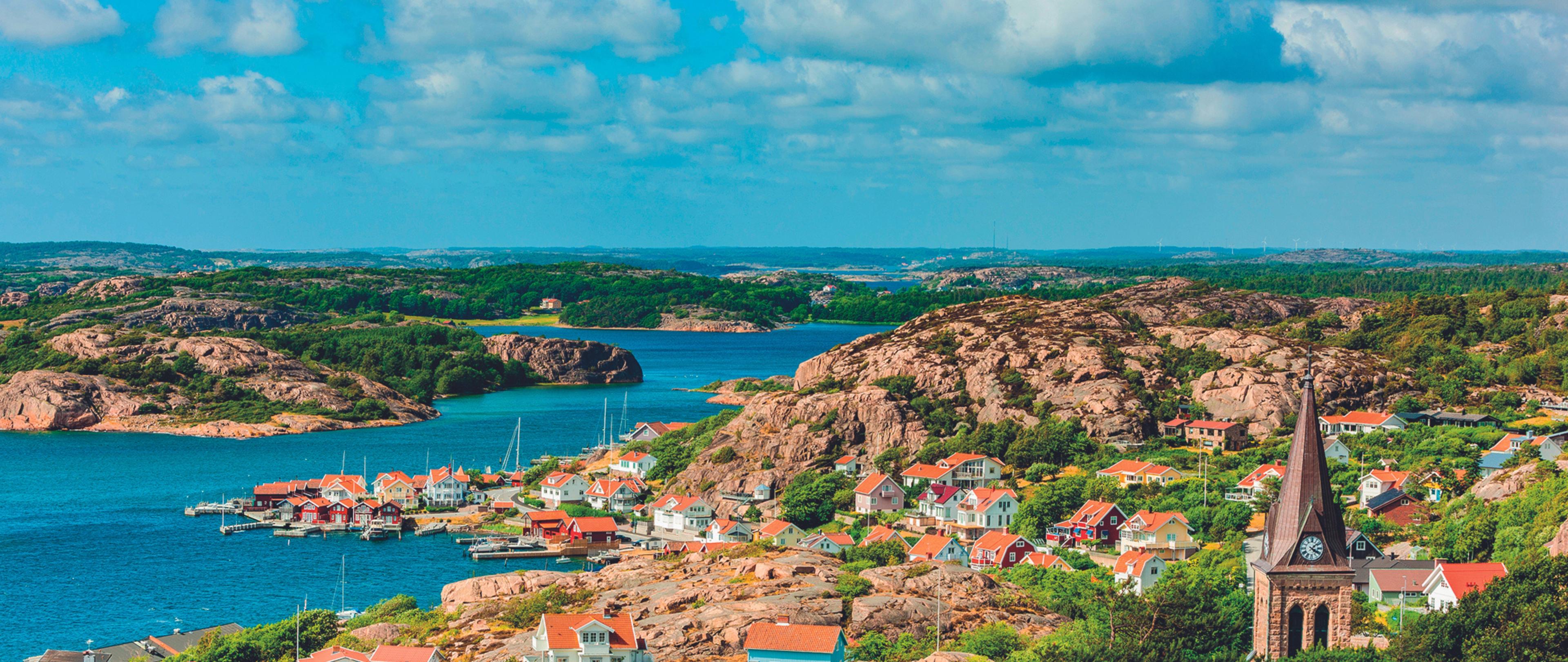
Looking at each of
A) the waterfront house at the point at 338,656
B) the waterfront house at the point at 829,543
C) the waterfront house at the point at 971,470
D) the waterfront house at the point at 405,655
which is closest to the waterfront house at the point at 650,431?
the waterfront house at the point at 971,470

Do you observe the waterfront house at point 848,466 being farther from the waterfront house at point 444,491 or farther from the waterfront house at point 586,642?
the waterfront house at point 586,642

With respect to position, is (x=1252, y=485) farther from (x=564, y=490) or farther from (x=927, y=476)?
(x=564, y=490)

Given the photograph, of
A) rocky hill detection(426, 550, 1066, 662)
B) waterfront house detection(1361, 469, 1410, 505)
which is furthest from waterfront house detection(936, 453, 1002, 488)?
rocky hill detection(426, 550, 1066, 662)

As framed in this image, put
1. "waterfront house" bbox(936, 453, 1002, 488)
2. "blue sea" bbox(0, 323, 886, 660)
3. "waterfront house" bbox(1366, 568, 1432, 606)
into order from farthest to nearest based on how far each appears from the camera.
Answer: "waterfront house" bbox(936, 453, 1002, 488) < "blue sea" bbox(0, 323, 886, 660) < "waterfront house" bbox(1366, 568, 1432, 606)

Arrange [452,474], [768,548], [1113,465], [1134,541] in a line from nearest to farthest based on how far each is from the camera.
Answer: [768,548] → [1134,541] → [1113,465] → [452,474]

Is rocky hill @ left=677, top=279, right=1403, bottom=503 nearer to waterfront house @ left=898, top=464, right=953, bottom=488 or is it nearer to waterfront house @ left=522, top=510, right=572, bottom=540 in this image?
waterfront house @ left=898, top=464, right=953, bottom=488

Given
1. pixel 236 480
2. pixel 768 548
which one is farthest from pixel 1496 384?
pixel 236 480

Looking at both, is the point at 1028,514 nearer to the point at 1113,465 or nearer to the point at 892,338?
the point at 1113,465
